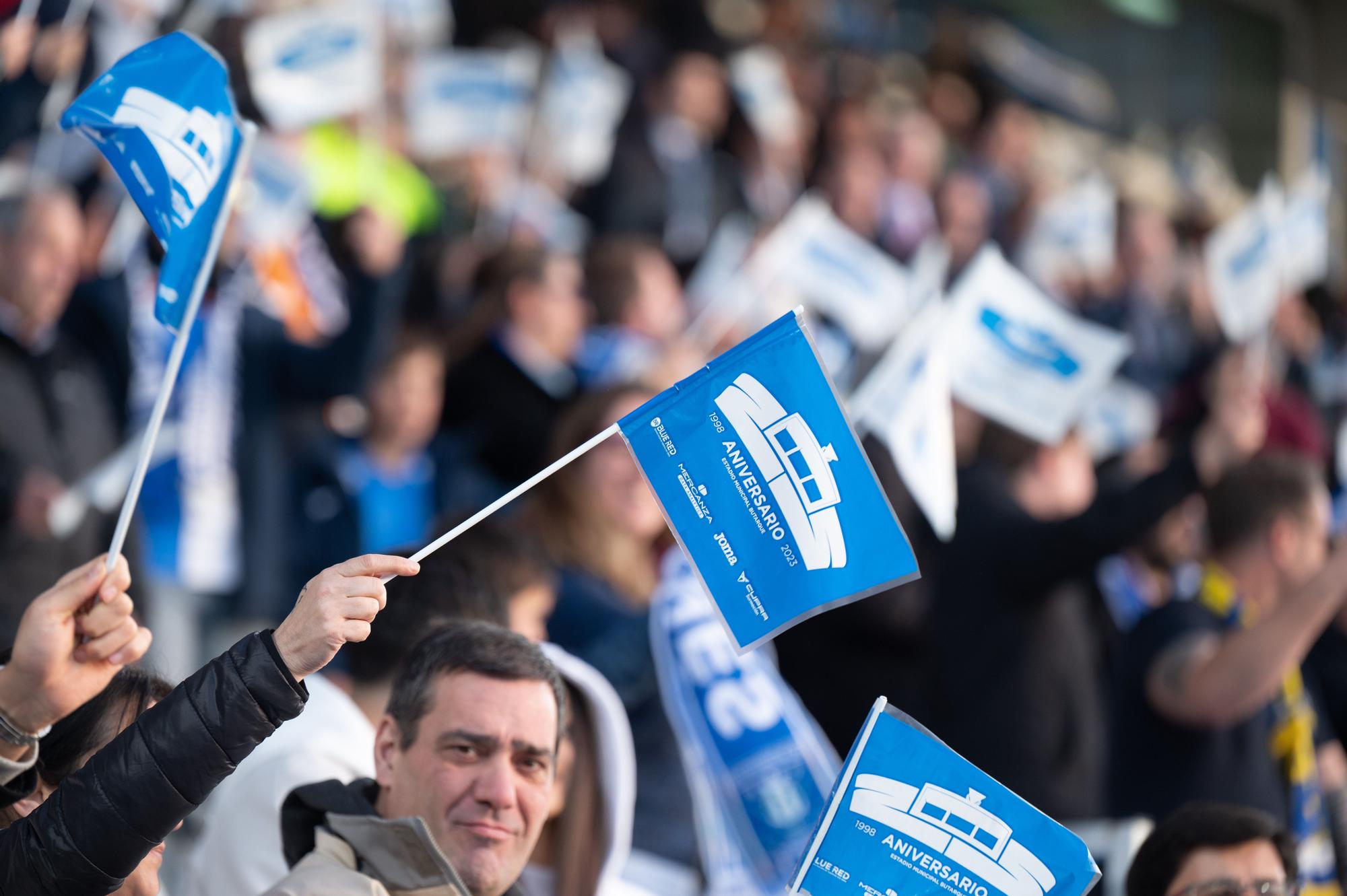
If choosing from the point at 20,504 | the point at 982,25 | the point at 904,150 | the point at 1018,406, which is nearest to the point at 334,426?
the point at 20,504

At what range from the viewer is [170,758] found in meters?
2.33

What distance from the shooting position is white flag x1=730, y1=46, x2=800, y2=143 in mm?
10594

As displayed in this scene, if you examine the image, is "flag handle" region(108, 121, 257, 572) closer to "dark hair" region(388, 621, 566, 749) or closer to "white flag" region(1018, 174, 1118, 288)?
"dark hair" region(388, 621, 566, 749)

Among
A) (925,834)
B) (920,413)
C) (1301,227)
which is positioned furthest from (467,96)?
(925,834)

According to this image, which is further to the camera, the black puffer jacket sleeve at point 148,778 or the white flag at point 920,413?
the white flag at point 920,413

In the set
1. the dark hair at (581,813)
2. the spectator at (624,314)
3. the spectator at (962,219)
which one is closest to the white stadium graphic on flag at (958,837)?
the dark hair at (581,813)

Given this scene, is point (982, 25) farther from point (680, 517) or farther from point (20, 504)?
point (680, 517)

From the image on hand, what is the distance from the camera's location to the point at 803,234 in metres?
6.74

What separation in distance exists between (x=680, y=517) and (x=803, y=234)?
4.04 m

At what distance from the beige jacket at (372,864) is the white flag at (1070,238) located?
833cm

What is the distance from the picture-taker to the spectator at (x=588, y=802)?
360 cm

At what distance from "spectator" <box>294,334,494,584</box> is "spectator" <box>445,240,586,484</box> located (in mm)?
126

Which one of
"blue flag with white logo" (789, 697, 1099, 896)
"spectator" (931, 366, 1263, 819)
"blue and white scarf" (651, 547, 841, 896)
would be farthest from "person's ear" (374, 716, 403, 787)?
"spectator" (931, 366, 1263, 819)

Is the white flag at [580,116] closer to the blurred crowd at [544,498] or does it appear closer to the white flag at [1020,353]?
the blurred crowd at [544,498]
